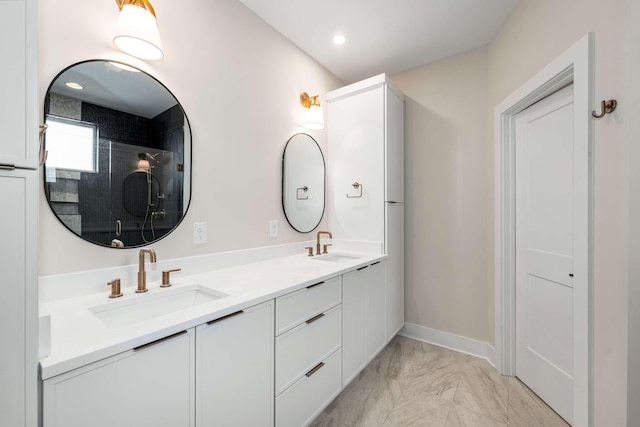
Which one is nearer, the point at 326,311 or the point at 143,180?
the point at 143,180

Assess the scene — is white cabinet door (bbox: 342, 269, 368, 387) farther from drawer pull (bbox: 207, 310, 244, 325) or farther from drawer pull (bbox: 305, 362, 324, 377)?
drawer pull (bbox: 207, 310, 244, 325)

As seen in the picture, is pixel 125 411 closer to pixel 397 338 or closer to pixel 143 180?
pixel 143 180

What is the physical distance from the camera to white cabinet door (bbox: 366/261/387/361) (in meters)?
2.07

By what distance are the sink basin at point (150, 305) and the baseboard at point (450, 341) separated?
2205 millimetres

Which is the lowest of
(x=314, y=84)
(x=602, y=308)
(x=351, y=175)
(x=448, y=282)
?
(x=448, y=282)

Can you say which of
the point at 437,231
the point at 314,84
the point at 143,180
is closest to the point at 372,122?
the point at 314,84

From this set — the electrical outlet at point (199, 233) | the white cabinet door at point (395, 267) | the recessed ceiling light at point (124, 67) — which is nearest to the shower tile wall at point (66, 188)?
the recessed ceiling light at point (124, 67)

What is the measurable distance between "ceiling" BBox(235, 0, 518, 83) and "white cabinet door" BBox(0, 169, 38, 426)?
1.85m

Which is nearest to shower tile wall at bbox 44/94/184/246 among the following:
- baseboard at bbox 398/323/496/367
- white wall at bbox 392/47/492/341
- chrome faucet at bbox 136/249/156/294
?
chrome faucet at bbox 136/249/156/294

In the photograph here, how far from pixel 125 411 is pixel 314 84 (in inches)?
101

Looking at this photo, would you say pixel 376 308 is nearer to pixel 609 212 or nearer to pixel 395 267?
pixel 395 267

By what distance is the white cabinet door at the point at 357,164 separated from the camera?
94.2 inches

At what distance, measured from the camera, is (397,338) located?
9.06ft

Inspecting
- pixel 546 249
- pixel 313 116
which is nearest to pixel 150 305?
pixel 313 116
